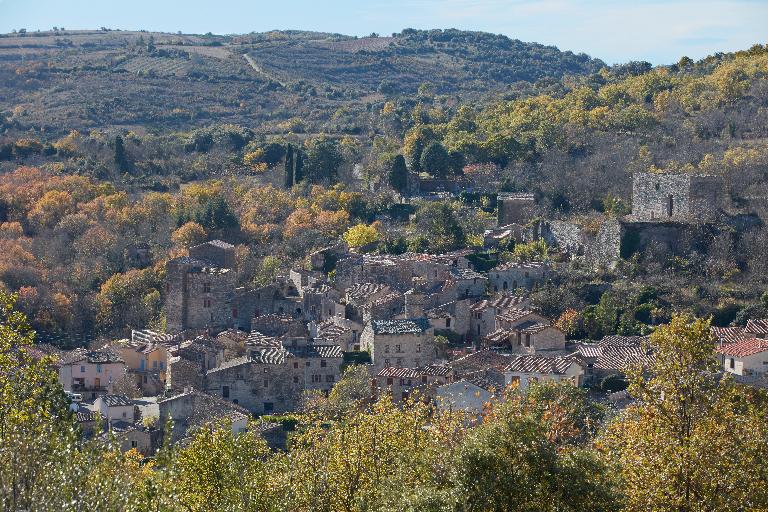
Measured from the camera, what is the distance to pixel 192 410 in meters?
35.1

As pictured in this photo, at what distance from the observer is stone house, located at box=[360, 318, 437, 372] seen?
39000 mm

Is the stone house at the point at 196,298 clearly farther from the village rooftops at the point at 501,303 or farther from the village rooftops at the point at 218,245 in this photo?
the village rooftops at the point at 501,303

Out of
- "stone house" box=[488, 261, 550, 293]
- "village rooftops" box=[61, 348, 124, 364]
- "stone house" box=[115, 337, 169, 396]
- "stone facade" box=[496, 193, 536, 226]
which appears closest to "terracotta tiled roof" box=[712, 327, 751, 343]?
"stone house" box=[488, 261, 550, 293]

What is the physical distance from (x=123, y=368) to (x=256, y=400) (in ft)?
14.6

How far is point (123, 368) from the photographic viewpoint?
39.7m

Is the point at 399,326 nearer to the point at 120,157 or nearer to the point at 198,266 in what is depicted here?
the point at 198,266

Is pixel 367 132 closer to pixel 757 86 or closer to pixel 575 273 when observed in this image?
pixel 757 86

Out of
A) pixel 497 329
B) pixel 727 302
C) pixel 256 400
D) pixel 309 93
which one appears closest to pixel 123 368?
pixel 256 400

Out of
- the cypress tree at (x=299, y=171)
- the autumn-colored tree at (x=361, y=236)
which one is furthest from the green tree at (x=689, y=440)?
the cypress tree at (x=299, y=171)

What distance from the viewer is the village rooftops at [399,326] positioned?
129ft

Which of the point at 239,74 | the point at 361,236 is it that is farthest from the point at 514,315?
the point at 239,74

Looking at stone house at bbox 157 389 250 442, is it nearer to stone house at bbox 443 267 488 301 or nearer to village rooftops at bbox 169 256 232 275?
village rooftops at bbox 169 256 232 275

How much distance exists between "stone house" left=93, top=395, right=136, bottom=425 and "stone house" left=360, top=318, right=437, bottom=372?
7092 millimetres

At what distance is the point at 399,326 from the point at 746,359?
996cm
